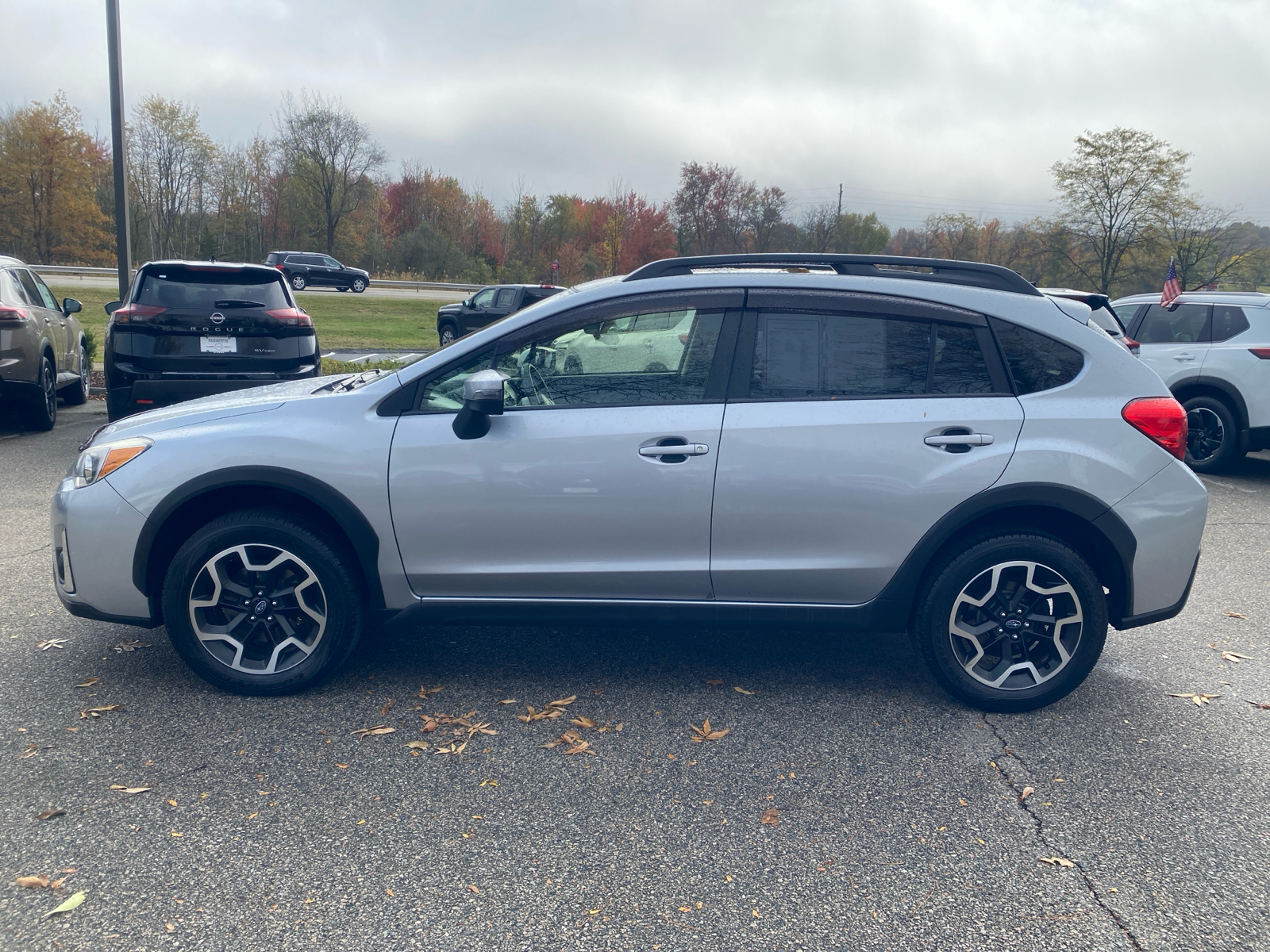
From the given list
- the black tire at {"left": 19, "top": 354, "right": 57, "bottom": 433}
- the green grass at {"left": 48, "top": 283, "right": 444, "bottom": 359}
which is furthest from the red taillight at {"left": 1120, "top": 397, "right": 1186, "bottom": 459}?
the green grass at {"left": 48, "top": 283, "right": 444, "bottom": 359}

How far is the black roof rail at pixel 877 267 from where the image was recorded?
407cm

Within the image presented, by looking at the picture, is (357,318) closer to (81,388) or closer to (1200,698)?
(81,388)

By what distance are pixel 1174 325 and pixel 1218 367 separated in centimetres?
77

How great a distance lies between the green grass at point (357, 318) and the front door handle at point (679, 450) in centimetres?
1865

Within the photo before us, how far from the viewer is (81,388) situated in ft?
40.7

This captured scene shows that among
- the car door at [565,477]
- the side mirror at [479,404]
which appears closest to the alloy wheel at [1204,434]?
the car door at [565,477]

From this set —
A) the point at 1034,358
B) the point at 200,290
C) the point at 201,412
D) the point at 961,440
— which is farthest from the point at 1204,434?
Result: the point at 200,290

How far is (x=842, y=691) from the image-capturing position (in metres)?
4.13

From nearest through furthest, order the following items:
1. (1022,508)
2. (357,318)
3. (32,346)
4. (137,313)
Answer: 1. (1022,508)
2. (137,313)
3. (32,346)
4. (357,318)

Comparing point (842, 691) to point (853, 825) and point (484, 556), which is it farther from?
point (484, 556)

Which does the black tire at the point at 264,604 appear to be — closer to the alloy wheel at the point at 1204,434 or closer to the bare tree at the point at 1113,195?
the alloy wheel at the point at 1204,434

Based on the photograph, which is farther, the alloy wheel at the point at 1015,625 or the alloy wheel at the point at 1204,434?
the alloy wheel at the point at 1204,434

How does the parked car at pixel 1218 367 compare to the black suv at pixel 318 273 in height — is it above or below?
below

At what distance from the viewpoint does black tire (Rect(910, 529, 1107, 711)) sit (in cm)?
379
